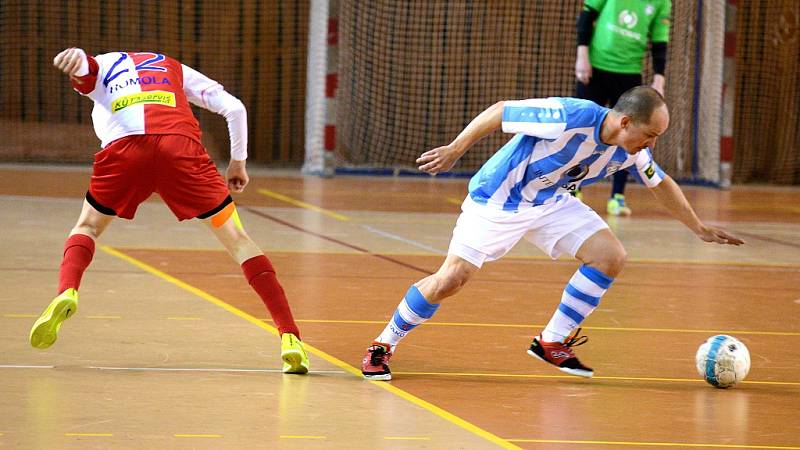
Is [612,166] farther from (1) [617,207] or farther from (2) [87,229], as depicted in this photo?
(1) [617,207]

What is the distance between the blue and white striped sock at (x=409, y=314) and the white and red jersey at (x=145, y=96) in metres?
1.05

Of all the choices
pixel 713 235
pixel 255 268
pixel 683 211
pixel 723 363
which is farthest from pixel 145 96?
pixel 723 363

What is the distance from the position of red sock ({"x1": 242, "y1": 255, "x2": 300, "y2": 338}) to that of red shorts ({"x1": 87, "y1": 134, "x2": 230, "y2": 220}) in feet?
0.99

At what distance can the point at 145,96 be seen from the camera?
18.0ft

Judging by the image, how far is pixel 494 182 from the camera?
555 centimetres

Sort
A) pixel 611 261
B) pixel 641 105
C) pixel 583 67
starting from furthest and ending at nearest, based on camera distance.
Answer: pixel 583 67 → pixel 611 261 → pixel 641 105

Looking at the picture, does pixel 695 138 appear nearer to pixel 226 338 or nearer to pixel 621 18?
pixel 621 18

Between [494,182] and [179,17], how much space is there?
1248 centimetres

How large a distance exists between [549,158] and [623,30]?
697cm

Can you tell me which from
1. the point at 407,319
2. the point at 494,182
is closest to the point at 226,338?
the point at 407,319

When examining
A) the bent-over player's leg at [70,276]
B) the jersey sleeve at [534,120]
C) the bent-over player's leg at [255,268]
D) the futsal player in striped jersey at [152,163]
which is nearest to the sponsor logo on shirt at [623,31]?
the jersey sleeve at [534,120]

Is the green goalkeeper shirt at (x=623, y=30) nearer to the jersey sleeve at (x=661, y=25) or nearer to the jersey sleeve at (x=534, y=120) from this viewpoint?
the jersey sleeve at (x=661, y=25)

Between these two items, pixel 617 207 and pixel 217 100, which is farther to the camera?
pixel 617 207

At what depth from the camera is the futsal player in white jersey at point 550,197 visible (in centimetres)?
526
